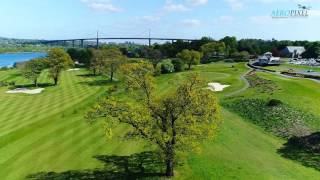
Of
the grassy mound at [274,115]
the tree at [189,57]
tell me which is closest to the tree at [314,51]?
the tree at [189,57]

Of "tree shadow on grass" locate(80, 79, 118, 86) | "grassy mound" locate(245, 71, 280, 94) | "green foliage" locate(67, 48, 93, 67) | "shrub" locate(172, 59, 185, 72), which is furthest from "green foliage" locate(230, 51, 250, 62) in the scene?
"grassy mound" locate(245, 71, 280, 94)

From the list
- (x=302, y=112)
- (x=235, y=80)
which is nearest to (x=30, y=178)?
(x=302, y=112)

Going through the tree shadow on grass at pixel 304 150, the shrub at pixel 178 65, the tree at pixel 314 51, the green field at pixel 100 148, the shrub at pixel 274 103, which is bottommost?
the tree shadow on grass at pixel 304 150

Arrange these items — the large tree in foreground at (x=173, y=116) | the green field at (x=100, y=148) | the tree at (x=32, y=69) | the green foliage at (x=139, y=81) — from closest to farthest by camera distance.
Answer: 1. the large tree in foreground at (x=173, y=116)
2. the green foliage at (x=139, y=81)
3. the green field at (x=100, y=148)
4. the tree at (x=32, y=69)

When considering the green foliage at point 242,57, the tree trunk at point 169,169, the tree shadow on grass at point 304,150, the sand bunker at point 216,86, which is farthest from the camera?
the green foliage at point 242,57

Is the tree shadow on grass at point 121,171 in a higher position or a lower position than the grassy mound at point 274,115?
lower

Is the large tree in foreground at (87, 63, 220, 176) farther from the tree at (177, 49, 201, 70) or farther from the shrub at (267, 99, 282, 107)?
the tree at (177, 49, 201, 70)

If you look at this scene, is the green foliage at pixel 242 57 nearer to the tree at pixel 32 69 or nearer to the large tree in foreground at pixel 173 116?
the tree at pixel 32 69

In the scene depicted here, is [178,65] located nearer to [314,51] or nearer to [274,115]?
[274,115]
